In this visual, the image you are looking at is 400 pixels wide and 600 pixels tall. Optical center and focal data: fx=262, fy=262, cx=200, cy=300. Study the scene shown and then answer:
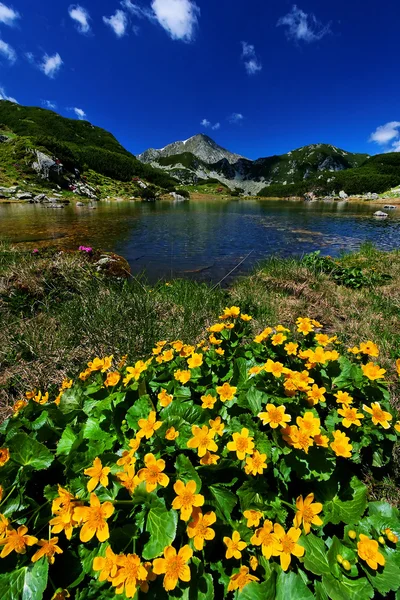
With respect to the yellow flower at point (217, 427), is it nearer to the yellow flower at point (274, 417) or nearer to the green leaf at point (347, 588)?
the yellow flower at point (274, 417)

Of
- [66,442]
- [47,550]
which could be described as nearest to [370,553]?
[47,550]

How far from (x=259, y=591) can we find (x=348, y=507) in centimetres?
68

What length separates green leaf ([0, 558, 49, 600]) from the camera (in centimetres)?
108

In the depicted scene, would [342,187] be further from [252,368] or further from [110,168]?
[252,368]

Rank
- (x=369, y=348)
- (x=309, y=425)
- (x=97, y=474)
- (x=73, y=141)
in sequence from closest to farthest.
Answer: (x=97, y=474) → (x=309, y=425) → (x=369, y=348) → (x=73, y=141)

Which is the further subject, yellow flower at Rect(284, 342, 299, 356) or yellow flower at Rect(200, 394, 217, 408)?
yellow flower at Rect(284, 342, 299, 356)

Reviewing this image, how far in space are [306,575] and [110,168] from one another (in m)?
115

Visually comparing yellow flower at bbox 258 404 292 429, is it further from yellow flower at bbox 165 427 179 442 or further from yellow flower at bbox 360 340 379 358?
yellow flower at bbox 360 340 379 358

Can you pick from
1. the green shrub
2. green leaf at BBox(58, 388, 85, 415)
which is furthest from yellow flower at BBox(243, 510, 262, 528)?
green leaf at BBox(58, 388, 85, 415)

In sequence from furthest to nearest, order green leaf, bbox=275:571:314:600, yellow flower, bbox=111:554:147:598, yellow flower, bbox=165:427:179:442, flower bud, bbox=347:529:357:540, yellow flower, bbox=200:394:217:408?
1. yellow flower, bbox=200:394:217:408
2. yellow flower, bbox=165:427:179:442
3. flower bud, bbox=347:529:357:540
4. green leaf, bbox=275:571:314:600
5. yellow flower, bbox=111:554:147:598

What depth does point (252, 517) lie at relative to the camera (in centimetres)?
128

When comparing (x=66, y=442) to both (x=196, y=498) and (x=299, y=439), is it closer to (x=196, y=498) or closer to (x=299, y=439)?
(x=196, y=498)

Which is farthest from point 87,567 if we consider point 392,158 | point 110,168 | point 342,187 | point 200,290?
point 392,158

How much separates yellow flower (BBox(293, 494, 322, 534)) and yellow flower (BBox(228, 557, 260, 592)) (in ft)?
0.99
